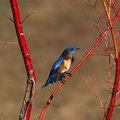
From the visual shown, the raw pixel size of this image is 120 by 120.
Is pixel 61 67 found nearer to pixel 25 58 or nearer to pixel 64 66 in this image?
pixel 64 66

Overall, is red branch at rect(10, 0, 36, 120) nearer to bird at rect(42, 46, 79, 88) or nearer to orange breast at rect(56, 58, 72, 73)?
bird at rect(42, 46, 79, 88)

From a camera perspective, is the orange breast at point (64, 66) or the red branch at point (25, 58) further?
the orange breast at point (64, 66)

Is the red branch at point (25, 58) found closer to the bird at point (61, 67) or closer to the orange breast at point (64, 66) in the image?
the bird at point (61, 67)

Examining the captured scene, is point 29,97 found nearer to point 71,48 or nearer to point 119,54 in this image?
point 71,48

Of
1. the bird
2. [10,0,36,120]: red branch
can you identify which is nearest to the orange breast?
the bird

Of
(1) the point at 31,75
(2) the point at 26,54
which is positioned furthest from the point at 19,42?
(1) the point at 31,75

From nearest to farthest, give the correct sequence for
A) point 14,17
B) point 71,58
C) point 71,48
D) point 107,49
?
point 14,17, point 107,49, point 71,48, point 71,58

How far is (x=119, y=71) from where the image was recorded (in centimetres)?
160

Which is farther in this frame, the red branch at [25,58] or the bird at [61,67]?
the bird at [61,67]

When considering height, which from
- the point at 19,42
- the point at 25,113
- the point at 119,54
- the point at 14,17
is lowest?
the point at 25,113

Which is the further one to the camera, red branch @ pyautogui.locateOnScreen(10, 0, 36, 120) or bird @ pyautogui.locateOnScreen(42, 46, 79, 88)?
bird @ pyautogui.locateOnScreen(42, 46, 79, 88)

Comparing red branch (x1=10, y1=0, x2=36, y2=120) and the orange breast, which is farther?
the orange breast

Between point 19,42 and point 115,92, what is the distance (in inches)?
28.6

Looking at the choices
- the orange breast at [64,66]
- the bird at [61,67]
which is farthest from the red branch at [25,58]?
the orange breast at [64,66]
